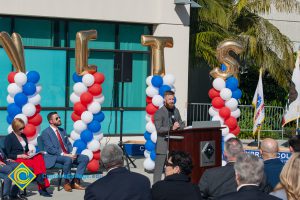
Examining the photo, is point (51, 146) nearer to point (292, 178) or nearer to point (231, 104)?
point (231, 104)

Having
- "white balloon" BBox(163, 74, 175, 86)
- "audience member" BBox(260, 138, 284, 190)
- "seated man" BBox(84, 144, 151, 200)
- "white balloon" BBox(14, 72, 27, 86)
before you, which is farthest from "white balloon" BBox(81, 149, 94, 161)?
"seated man" BBox(84, 144, 151, 200)

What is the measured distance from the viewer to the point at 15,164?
12125mm

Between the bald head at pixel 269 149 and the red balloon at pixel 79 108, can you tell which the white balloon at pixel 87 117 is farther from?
the bald head at pixel 269 149

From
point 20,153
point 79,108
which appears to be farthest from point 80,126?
point 20,153

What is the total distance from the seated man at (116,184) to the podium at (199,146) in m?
4.66

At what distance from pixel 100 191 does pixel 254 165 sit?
133 cm

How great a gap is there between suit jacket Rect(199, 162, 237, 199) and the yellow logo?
16.8ft

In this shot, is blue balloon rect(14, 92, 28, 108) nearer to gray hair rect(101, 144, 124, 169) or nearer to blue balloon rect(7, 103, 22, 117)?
blue balloon rect(7, 103, 22, 117)

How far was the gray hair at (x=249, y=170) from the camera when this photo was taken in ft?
18.0

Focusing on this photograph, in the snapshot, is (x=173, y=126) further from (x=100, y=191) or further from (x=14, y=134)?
(x=100, y=191)

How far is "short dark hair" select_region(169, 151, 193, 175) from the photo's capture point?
22.2ft

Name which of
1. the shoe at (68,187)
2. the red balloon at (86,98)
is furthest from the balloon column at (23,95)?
the shoe at (68,187)

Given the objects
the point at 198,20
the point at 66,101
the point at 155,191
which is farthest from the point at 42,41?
the point at 155,191

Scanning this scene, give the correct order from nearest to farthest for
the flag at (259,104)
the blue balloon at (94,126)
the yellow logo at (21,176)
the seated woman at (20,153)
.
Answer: the yellow logo at (21,176) < the seated woman at (20,153) < the blue balloon at (94,126) < the flag at (259,104)
